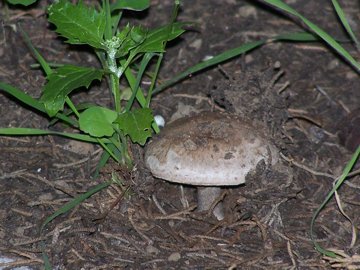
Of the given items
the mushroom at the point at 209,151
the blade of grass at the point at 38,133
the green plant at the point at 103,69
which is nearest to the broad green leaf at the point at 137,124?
the green plant at the point at 103,69

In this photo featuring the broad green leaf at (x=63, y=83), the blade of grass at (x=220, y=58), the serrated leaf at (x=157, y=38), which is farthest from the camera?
the blade of grass at (x=220, y=58)

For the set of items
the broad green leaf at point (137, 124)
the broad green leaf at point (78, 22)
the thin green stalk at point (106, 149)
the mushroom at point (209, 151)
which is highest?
the broad green leaf at point (78, 22)

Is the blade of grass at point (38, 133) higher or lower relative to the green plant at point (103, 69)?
lower

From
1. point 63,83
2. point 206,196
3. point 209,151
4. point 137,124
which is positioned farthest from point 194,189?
point 63,83

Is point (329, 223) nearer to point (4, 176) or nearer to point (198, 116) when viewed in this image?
point (198, 116)

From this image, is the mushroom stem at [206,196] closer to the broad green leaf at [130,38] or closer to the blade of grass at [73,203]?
the blade of grass at [73,203]

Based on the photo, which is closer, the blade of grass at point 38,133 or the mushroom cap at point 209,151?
the mushroom cap at point 209,151

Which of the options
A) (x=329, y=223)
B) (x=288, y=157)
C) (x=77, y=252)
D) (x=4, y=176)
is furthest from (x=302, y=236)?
(x=4, y=176)
